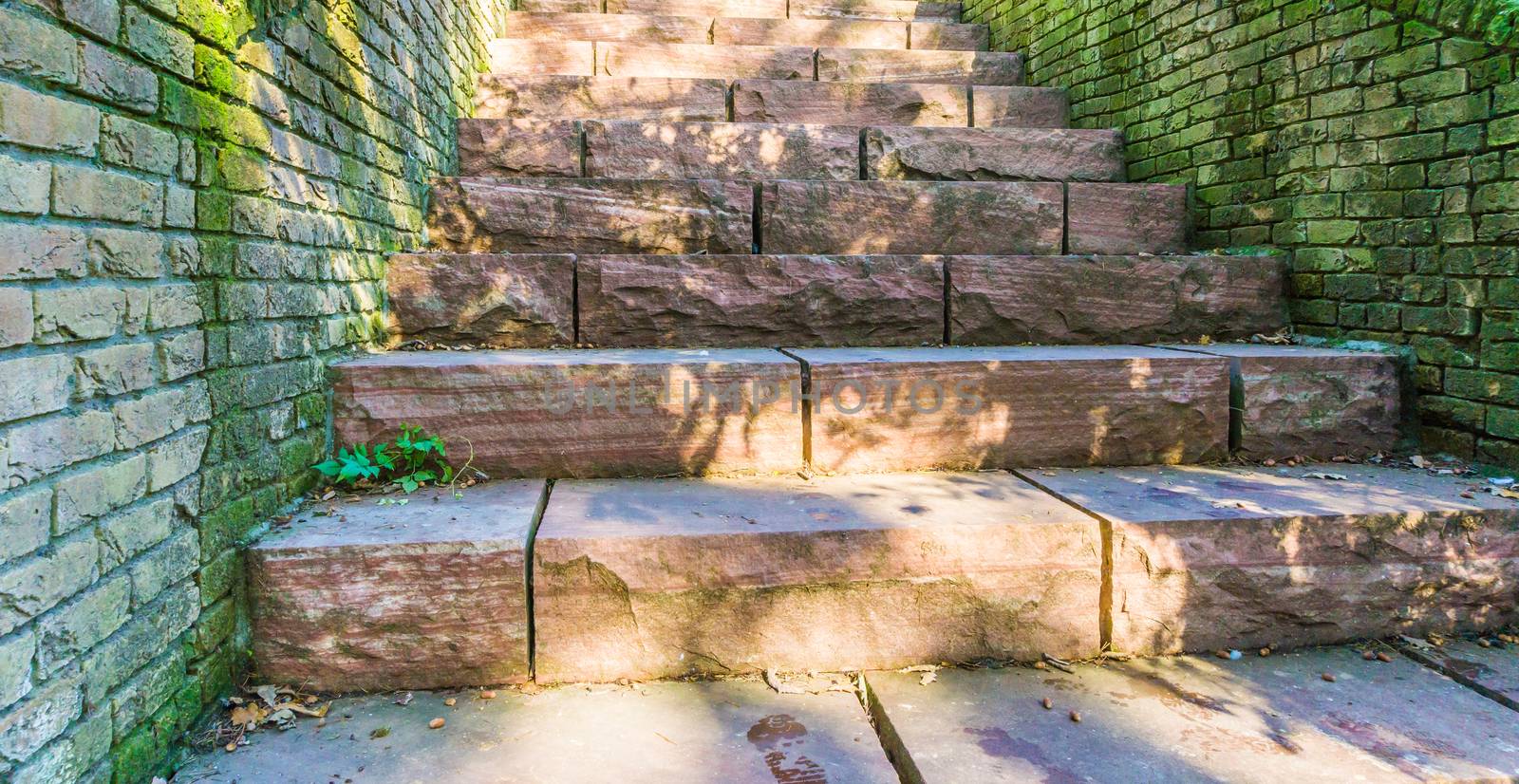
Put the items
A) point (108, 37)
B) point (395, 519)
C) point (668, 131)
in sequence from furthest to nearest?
1. point (668, 131)
2. point (395, 519)
3. point (108, 37)

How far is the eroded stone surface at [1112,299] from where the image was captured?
10.4 feet

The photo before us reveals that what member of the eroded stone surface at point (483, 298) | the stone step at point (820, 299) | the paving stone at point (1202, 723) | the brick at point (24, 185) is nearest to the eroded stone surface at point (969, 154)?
the stone step at point (820, 299)

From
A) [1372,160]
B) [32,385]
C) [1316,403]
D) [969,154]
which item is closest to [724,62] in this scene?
[969,154]

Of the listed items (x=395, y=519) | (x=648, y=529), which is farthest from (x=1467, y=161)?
(x=395, y=519)

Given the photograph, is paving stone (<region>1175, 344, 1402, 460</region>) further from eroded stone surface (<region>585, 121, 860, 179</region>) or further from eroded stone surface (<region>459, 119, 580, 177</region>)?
eroded stone surface (<region>459, 119, 580, 177</region>)

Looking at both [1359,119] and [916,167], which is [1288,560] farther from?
[916,167]

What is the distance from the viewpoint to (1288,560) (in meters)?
2.12

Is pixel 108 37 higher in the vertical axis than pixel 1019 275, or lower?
higher

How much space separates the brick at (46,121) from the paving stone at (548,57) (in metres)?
3.31

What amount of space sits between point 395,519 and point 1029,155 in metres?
3.17

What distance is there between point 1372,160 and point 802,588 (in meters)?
2.60

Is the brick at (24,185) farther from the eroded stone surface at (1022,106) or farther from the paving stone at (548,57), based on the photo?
the eroded stone surface at (1022,106)

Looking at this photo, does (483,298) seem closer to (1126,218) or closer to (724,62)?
(724,62)

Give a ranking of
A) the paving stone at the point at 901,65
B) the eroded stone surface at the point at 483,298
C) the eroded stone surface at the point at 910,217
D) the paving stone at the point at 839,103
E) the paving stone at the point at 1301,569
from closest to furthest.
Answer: the paving stone at the point at 1301,569 → the eroded stone surface at the point at 483,298 → the eroded stone surface at the point at 910,217 → the paving stone at the point at 839,103 → the paving stone at the point at 901,65
